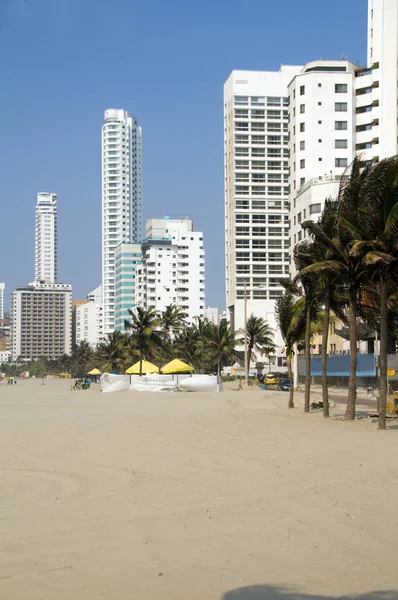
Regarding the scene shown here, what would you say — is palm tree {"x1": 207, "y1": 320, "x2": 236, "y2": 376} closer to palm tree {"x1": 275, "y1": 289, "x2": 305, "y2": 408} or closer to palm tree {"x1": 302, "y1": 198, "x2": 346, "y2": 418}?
palm tree {"x1": 275, "y1": 289, "x2": 305, "y2": 408}

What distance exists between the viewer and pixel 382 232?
22.8 metres

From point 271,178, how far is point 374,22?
125ft

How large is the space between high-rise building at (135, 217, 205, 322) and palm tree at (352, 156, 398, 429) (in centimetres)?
14330

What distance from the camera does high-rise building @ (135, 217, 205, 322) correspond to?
168m

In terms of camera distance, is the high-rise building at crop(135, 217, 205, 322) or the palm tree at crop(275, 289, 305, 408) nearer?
the palm tree at crop(275, 289, 305, 408)

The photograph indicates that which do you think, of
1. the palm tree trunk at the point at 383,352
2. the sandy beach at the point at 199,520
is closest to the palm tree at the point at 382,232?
the palm tree trunk at the point at 383,352

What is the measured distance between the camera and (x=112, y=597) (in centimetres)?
657

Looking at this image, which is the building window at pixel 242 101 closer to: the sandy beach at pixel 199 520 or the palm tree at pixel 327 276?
the palm tree at pixel 327 276

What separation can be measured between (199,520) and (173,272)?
159 m

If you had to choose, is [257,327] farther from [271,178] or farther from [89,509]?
[89,509]

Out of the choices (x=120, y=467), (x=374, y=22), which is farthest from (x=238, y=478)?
(x=374, y=22)

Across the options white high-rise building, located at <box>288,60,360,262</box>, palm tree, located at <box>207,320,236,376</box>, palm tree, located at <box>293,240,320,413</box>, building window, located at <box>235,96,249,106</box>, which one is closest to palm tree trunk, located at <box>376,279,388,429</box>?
palm tree, located at <box>293,240,320,413</box>

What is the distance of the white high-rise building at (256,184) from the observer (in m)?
113

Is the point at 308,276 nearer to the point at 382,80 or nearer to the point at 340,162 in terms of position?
the point at 382,80
